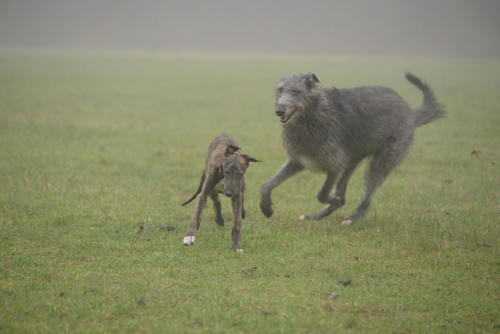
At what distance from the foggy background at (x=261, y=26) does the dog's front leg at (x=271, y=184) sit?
2934 inches

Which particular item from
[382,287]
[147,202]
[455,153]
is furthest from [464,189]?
[147,202]

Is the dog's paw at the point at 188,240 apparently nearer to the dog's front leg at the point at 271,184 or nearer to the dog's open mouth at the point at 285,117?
the dog's front leg at the point at 271,184

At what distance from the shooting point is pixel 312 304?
5.16m

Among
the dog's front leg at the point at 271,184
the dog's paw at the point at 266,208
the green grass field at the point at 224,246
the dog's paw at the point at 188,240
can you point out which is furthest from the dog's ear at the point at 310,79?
the dog's paw at the point at 188,240

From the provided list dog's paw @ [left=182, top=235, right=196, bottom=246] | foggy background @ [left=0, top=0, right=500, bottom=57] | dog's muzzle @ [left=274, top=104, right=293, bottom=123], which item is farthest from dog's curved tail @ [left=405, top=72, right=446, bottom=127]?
foggy background @ [left=0, top=0, right=500, bottom=57]

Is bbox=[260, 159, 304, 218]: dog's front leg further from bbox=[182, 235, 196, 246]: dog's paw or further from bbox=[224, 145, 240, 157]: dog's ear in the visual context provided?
bbox=[224, 145, 240, 157]: dog's ear

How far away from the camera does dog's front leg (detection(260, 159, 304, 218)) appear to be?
25.6 feet

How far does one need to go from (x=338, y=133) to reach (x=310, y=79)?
957 mm

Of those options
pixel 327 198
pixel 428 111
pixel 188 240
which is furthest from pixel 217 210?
pixel 428 111

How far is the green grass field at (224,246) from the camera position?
4934 mm

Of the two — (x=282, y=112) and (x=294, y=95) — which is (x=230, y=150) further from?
(x=294, y=95)

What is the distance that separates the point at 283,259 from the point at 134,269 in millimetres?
1831

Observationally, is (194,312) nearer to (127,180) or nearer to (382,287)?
(382,287)

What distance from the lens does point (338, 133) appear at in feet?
26.1
